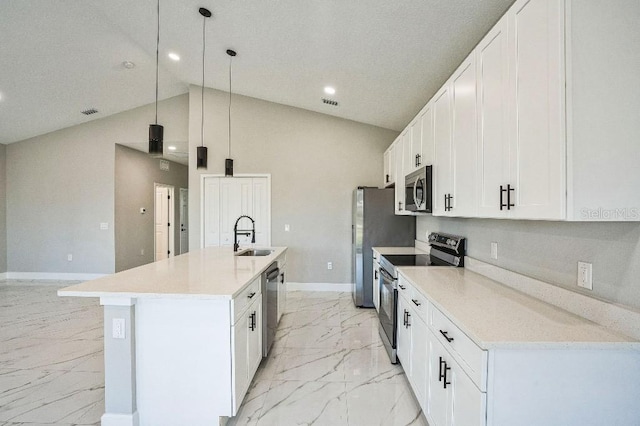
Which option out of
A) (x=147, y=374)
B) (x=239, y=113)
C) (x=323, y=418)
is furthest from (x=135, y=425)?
(x=239, y=113)

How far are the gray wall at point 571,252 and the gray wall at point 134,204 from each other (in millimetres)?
6525

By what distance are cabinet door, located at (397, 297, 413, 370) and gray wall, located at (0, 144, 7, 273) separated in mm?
7752

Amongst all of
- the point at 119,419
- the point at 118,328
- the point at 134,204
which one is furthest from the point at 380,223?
the point at 134,204

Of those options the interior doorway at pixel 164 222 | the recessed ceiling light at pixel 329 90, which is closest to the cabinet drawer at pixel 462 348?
the recessed ceiling light at pixel 329 90

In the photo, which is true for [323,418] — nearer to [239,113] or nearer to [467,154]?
[467,154]

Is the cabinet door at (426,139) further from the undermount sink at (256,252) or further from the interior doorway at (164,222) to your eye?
the interior doorway at (164,222)

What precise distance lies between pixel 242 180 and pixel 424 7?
3956 mm

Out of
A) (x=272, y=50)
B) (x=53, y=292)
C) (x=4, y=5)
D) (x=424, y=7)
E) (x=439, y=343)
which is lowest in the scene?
(x=53, y=292)

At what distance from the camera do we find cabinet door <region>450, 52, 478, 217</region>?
1.86 meters

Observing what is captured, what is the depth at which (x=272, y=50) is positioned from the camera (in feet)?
11.5

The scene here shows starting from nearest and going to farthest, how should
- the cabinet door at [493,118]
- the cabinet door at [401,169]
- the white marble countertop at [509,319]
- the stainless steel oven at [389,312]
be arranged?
the white marble countertop at [509,319] < the cabinet door at [493,118] < the stainless steel oven at [389,312] < the cabinet door at [401,169]

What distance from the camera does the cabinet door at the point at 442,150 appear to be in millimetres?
2254

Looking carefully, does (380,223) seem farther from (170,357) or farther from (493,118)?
(170,357)

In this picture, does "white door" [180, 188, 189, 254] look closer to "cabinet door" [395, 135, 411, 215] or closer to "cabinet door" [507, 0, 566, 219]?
"cabinet door" [395, 135, 411, 215]
